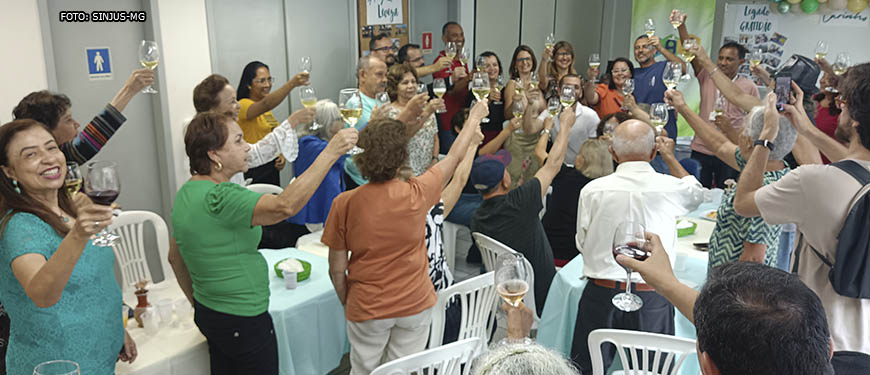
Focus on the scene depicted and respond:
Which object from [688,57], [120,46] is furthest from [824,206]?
[120,46]

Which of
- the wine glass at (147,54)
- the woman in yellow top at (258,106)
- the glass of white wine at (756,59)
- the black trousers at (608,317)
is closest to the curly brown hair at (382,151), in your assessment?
the black trousers at (608,317)

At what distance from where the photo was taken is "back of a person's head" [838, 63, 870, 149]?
1973 millimetres

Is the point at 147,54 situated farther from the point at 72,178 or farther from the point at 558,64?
the point at 558,64

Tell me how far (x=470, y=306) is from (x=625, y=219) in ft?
2.68

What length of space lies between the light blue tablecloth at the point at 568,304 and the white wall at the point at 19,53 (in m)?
3.63

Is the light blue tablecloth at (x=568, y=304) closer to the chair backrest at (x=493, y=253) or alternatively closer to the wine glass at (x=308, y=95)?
the chair backrest at (x=493, y=253)

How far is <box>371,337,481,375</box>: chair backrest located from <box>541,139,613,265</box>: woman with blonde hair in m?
2.18

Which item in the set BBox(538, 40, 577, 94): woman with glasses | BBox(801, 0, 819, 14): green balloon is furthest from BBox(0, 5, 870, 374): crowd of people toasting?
BBox(801, 0, 819, 14): green balloon

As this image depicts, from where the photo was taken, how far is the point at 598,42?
32.9 feet

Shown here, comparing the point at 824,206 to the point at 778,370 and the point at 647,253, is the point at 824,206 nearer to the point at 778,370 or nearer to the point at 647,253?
the point at 647,253

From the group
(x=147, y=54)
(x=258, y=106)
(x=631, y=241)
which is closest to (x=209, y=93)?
(x=147, y=54)

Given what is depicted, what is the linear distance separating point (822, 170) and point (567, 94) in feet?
7.93

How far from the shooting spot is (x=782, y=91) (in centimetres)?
260

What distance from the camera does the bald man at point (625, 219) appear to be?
9.39ft
